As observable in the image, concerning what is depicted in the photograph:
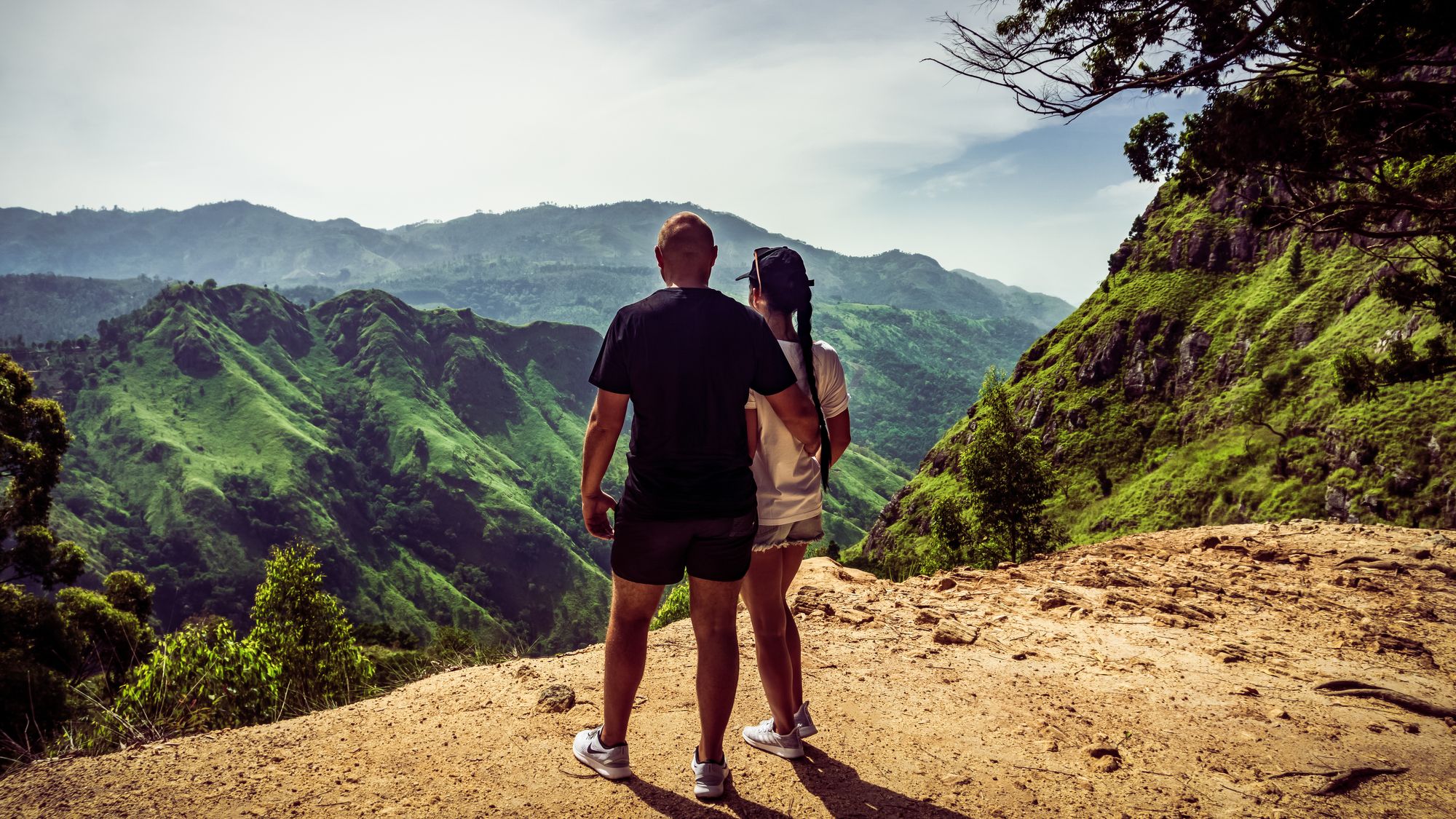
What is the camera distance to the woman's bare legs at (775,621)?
393 centimetres

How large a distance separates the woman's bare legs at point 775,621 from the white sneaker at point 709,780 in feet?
1.70

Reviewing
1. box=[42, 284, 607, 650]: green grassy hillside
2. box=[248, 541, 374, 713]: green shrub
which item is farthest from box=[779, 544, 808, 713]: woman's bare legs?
box=[42, 284, 607, 650]: green grassy hillside

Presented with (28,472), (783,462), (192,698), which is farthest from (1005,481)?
(28,472)

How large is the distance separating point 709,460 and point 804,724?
212 centimetres

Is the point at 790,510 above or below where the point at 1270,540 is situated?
above

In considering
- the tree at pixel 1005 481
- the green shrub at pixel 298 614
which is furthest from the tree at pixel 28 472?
the tree at pixel 1005 481

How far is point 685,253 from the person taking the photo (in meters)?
3.58

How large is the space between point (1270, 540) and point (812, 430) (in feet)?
35.4

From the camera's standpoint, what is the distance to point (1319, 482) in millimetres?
62656

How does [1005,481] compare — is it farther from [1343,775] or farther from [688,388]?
[688,388]

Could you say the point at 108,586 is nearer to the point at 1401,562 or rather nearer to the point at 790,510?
the point at 790,510

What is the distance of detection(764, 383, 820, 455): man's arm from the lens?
11.8ft

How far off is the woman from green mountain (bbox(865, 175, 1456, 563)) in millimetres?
53688

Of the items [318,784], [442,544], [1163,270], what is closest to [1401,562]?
[318,784]
